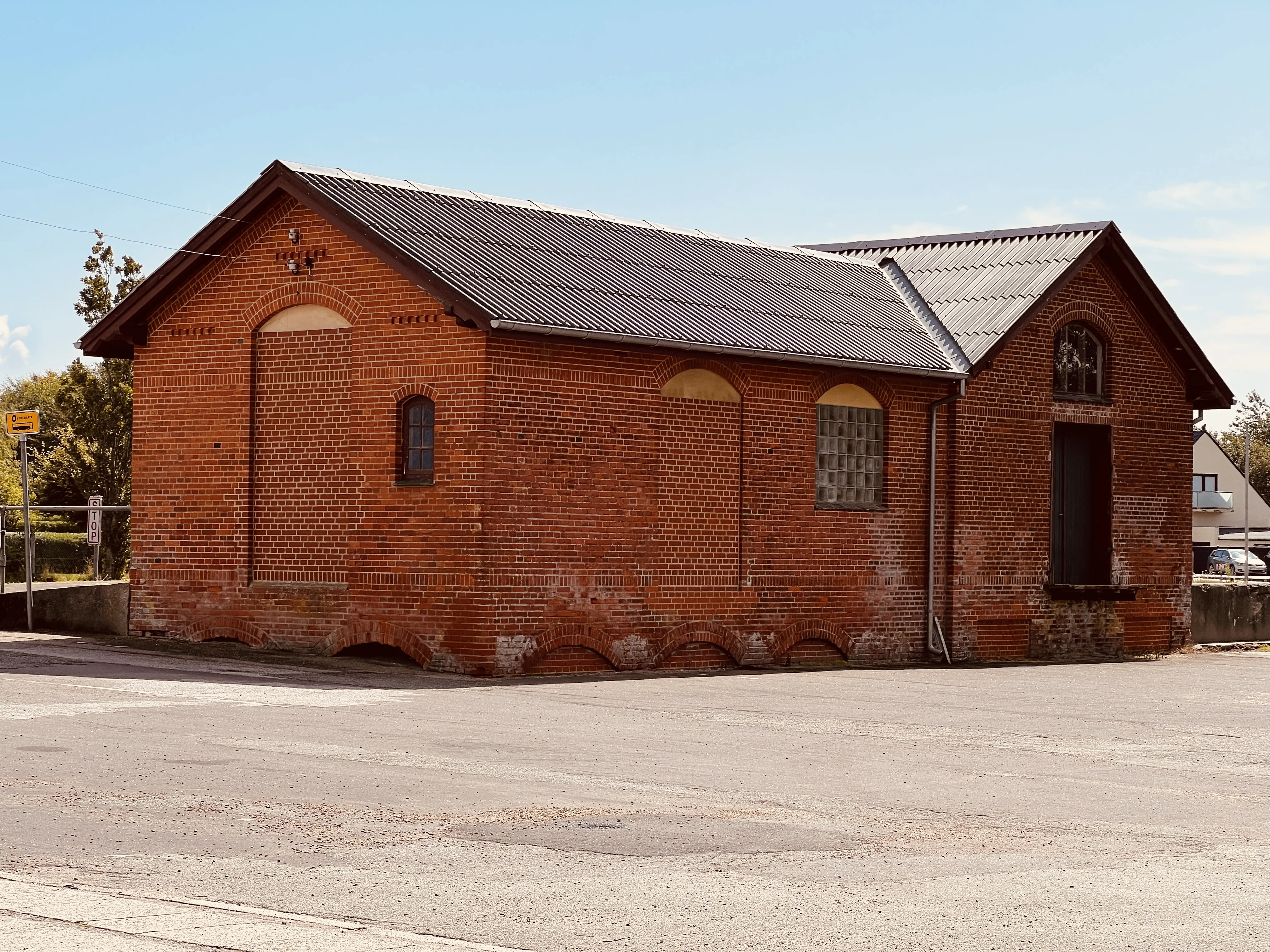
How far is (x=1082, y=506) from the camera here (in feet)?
91.6

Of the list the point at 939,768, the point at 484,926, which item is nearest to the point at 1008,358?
the point at 939,768

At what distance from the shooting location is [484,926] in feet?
23.4

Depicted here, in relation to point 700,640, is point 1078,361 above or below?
above

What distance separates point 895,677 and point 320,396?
7.92m

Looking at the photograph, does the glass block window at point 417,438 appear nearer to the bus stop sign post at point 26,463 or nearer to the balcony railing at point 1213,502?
the bus stop sign post at point 26,463

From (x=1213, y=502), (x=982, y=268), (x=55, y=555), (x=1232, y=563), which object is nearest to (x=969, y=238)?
(x=982, y=268)

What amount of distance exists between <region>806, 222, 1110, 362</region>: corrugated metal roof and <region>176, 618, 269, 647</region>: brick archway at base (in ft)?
35.0

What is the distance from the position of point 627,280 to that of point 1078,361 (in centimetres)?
840

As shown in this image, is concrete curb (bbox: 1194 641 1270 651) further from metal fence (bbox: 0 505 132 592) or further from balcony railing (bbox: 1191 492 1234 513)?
balcony railing (bbox: 1191 492 1234 513)

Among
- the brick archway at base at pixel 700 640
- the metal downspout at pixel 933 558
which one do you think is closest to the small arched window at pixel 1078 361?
the metal downspout at pixel 933 558

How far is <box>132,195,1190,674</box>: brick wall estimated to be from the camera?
810 inches

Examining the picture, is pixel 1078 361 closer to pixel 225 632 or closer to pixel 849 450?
pixel 849 450

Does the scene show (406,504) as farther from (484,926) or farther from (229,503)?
(484,926)

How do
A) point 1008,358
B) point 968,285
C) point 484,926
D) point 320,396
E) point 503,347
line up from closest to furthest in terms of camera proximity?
point 484,926 < point 503,347 < point 320,396 < point 1008,358 < point 968,285
